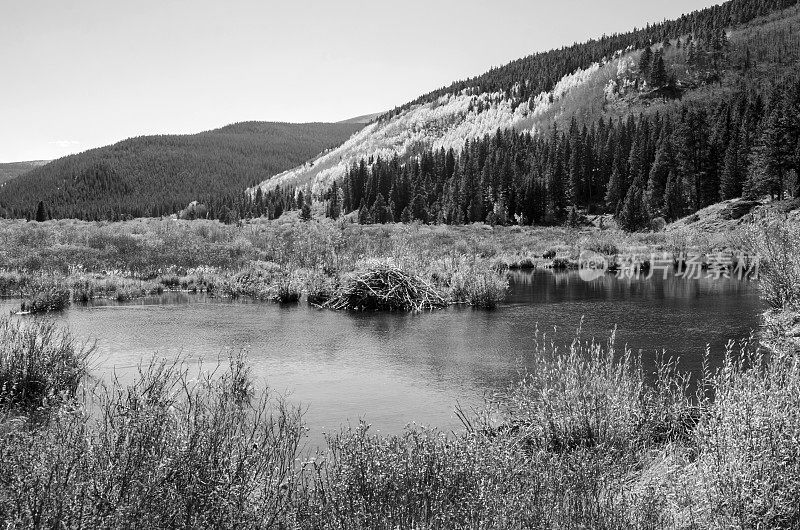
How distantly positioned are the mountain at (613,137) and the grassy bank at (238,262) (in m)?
32.6

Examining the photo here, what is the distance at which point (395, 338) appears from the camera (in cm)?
1449

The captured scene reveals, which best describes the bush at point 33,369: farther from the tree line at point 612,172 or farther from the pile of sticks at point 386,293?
the tree line at point 612,172

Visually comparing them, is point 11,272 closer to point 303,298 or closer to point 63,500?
point 303,298

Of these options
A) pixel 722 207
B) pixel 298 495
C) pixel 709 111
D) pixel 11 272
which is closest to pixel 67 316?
pixel 11 272

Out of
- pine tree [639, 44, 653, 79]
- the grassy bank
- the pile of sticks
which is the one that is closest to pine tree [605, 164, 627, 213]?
the grassy bank

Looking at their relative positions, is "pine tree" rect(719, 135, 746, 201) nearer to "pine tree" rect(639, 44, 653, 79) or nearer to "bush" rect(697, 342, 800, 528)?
"pine tree" rect(639, 44, 653, 79)

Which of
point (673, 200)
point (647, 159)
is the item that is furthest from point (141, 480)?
point (647, 159)

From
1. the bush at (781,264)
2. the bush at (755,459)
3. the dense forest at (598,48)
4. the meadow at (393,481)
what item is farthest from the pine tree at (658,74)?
the bush at (755,459)

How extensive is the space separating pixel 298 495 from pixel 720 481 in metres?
3.15

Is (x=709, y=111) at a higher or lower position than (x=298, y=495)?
higher

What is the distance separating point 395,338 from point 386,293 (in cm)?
487

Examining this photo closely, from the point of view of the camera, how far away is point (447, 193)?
8969cm

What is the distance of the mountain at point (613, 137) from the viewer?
7200 cm

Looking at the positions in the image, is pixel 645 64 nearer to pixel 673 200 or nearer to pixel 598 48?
pixel 598 48
